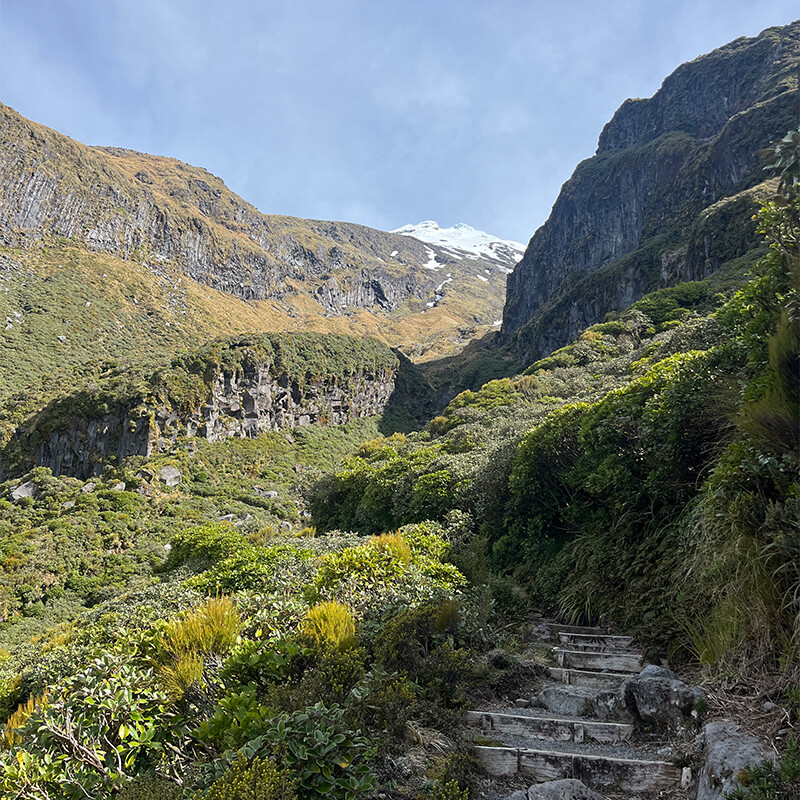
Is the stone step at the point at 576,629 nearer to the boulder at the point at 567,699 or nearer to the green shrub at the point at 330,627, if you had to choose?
the boulder at the point at 567,699

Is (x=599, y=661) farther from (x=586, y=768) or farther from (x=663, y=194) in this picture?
(x=663, y=194)

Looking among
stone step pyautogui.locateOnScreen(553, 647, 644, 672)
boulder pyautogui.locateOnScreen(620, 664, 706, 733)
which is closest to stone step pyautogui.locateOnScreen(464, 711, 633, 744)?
boulder pyautogui.locateOnScreen(620, 664, 706, 733)

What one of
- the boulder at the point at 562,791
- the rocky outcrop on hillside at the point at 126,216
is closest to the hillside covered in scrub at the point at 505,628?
the boulder at the point at 562,791

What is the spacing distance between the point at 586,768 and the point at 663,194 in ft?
292

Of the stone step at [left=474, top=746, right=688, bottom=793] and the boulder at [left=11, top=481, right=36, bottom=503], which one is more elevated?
the stone step at [left=474, top=746, right=688, bottom=793]

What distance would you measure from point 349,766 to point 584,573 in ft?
17.5

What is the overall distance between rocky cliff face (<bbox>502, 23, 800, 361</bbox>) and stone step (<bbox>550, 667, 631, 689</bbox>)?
156 ft

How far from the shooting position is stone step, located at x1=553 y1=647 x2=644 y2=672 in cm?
502

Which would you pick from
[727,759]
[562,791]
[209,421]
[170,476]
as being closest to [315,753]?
[562,791]

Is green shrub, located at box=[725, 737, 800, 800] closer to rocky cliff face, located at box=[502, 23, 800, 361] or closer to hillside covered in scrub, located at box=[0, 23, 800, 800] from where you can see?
hillside covered in scrub, located at box=[0, 23, 800, 800]

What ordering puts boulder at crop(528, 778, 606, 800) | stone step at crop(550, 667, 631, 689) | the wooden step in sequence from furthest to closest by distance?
stone step at crop(550, 667, 631, 689)
the wooden step
boulder at crop(528, 778, 606, 800)

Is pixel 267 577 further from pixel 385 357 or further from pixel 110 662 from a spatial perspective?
pixel 385 357

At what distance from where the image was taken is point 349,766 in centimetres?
277

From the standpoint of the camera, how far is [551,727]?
12.4 feet
